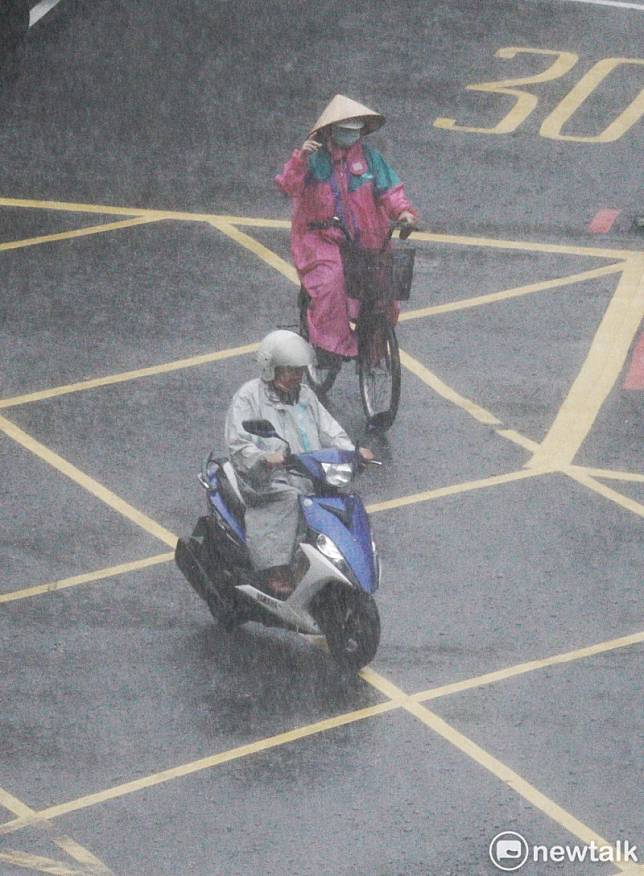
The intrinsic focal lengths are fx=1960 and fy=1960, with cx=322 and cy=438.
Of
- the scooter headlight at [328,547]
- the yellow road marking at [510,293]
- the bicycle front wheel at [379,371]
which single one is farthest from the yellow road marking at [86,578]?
the yellow road marking at [510,293]

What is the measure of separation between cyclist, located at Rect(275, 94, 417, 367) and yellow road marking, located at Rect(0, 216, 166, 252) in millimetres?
3956

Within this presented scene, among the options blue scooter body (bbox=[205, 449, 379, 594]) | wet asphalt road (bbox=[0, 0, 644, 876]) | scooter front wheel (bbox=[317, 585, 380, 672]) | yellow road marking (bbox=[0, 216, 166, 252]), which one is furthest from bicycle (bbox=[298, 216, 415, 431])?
yellow road marking (bbox=[0, 216, 166, 252])

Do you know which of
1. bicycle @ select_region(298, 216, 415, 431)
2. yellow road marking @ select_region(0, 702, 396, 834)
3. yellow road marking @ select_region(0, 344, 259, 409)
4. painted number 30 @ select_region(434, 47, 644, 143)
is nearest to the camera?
yellow road marking @ select_region(0, 702, 396, 834)

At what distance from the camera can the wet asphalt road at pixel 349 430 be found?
893 centimetres

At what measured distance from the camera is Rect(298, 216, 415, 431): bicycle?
1259 cm

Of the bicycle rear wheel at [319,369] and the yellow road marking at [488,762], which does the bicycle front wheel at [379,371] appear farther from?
the yellow road marking at [488,762]

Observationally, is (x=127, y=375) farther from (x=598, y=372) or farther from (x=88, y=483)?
(x=598, y=372)

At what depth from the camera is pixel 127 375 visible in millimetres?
13820

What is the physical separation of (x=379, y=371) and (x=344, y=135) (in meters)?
1.57

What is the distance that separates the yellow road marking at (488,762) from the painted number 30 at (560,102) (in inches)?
386

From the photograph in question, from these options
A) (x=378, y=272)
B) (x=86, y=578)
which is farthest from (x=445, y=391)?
(x=86, y=578)

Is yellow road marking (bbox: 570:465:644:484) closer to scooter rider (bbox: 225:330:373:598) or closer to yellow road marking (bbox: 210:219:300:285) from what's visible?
scooter rider (bbox: 225:330:373:598)

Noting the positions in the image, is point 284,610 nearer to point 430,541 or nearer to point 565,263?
point 430,541

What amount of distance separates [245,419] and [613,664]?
228 centimetres
